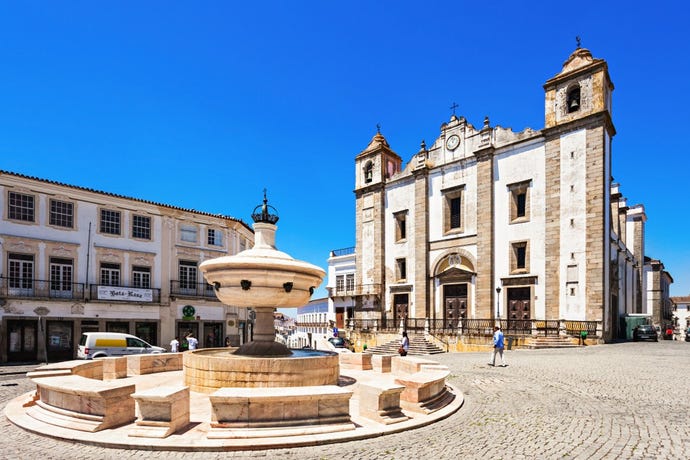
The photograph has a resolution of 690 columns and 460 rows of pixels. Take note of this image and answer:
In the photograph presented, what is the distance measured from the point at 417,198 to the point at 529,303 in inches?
447

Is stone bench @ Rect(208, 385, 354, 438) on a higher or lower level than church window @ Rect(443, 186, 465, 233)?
lower

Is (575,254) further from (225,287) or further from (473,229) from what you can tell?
(225,287)

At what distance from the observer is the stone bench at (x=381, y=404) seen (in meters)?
6.52

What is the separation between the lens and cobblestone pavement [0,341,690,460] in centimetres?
530

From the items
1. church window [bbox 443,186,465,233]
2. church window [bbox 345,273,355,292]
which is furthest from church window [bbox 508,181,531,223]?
church window [bbox 345,273,355,292]

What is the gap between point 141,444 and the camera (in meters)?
5.34

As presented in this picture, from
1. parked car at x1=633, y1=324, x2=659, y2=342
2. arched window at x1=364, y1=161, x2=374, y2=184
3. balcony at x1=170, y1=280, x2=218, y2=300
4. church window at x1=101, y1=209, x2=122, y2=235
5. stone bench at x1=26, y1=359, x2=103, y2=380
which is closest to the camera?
stone bench at x1=26, y1=359, x2=103, y2=380

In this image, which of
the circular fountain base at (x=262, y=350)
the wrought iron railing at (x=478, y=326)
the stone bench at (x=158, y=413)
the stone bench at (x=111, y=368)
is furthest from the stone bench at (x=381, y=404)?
the wrought iron railing at (x=478, y=326)

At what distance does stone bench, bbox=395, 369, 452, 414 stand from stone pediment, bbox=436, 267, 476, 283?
74.1 feet

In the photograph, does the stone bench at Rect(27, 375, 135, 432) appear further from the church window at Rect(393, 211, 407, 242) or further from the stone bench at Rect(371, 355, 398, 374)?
the church window at Rect(393, 211, 407, 242)

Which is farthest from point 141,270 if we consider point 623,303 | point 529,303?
point 623,303

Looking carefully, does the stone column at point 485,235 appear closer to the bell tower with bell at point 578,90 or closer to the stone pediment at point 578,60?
the bell tower with bell at point 578,90

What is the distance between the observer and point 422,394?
736 centimetres

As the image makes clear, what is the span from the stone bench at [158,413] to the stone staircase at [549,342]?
68.9 ft
